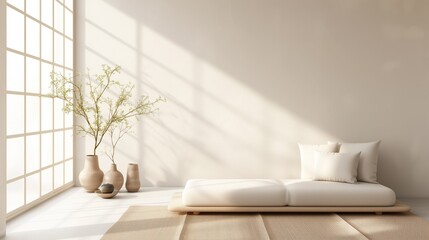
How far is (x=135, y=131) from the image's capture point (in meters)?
7.55

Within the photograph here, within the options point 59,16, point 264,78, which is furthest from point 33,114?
point 264,78

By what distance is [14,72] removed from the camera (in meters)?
5.49

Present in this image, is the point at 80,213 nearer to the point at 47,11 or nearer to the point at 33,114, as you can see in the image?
the point at 33,114

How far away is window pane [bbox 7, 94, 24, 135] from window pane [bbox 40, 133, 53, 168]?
0.75 metres

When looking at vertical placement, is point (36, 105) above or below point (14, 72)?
below

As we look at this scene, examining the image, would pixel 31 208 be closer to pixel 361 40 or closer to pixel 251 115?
pixel 251 115

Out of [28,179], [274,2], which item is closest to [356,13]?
[274,2]

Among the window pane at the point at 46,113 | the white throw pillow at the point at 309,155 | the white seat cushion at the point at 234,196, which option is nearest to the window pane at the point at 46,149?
the window pane at the point at 46,113

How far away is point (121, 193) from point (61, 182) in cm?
88

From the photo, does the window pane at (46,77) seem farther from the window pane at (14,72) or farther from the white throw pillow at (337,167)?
the white throw pillow at (337,167)

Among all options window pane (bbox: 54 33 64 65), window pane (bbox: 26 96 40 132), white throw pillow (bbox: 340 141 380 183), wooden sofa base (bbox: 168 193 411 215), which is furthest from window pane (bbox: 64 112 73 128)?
white throw pillow (bbox: 340 141 380 183)

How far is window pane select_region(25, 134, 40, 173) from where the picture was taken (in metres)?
5.89

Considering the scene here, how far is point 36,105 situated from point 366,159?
425 centimetres

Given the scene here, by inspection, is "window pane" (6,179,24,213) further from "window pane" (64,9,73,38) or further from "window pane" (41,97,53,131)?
"window pane" (64,9,73,38)
